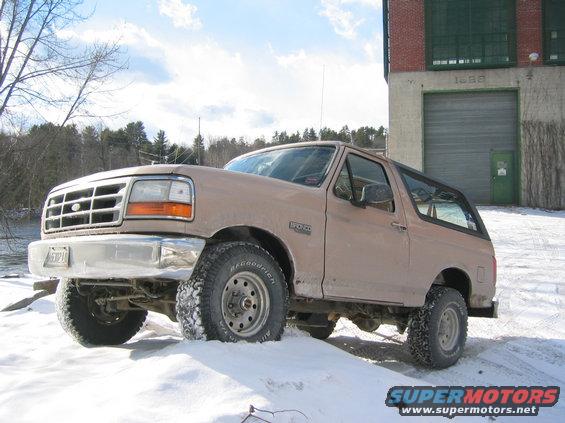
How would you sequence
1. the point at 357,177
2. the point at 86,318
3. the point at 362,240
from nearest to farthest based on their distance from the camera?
the point at 362,240
the point at 86,318
the point at 357,177

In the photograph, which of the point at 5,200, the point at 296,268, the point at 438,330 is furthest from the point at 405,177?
the point at 5,200

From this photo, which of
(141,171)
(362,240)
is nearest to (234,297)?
(141,171)

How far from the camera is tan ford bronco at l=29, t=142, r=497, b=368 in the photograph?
140 inches

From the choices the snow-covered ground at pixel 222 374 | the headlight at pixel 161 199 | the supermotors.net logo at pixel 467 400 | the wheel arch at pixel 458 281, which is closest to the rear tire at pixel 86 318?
the snow-covered ground at pixel 222 374

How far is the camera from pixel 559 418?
14.2 feet

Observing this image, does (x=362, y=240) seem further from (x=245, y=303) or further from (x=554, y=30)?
(x=554, y=30)

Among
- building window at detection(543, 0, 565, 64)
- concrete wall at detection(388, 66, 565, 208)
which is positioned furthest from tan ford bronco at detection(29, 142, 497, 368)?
building window at detection(543, 0, 565, 64)

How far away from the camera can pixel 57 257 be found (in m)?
3.98

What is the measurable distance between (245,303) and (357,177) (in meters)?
1.81

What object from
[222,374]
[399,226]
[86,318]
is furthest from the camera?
[399,226]

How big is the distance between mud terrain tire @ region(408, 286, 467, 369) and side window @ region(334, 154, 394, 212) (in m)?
1.16

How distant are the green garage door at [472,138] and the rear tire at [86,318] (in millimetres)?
20932

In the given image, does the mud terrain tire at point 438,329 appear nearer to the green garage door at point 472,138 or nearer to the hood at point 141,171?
the hood at point 141,171

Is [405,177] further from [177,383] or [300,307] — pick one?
[177,383]
